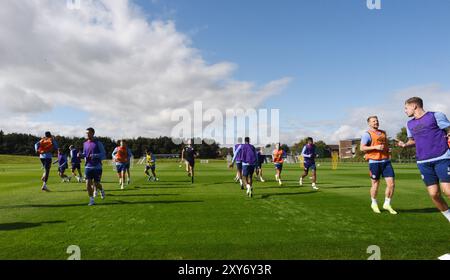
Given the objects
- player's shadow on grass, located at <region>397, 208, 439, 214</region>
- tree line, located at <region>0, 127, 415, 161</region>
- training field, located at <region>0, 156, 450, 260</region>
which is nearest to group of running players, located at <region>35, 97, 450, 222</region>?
player's shadow on grass, located at <region>397, 208, 439, 214</region>

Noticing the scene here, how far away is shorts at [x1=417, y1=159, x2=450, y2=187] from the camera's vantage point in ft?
18.1

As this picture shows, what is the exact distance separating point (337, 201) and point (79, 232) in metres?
8.01

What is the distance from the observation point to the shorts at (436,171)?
551 centimetres

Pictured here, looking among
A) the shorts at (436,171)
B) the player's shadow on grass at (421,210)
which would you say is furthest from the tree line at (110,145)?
the shorts at (436,171)

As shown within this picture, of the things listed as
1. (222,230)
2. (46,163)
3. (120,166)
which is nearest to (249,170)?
(222,230)

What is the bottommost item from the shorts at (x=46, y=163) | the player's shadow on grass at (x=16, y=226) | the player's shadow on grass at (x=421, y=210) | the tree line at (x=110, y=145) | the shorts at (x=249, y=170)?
the player's shadow on grass at (x=421, y=210)

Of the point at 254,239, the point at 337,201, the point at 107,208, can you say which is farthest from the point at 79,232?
the point at 337,201

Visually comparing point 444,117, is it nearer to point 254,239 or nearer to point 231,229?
point 254,239

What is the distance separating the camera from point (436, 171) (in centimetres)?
566

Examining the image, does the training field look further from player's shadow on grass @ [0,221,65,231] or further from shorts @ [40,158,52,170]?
shorts @ [40,158,52,170]

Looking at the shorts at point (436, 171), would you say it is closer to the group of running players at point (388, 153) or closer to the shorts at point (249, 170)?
the group of running players at point (388, 153)

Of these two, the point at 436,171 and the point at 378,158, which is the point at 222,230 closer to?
the point at 436,171

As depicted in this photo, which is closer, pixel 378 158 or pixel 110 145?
pixel 378 158

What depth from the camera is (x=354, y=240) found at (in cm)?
549
